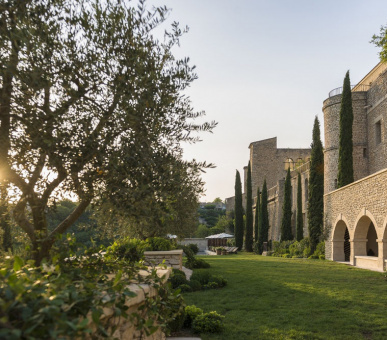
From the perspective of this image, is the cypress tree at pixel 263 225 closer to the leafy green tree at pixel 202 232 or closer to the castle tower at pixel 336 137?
the castle tower at pixel 336 137

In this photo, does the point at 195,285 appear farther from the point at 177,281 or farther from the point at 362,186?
the point at 362,186

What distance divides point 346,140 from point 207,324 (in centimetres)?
1989


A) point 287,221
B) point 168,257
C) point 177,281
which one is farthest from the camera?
point 287,221

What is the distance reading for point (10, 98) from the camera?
3.86 meters

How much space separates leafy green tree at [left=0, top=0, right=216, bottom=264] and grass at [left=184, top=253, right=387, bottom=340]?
12.5ft

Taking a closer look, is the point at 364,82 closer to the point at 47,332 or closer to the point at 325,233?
the point at 325,233

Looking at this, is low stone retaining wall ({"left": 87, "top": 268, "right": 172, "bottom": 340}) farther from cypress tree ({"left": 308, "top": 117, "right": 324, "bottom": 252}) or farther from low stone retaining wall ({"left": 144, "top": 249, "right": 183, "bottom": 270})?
cypress tree ({"left": 308, "top": 117, "right": 324, "bottom": 252})

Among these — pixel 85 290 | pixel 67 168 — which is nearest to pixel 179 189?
pixel 67 168

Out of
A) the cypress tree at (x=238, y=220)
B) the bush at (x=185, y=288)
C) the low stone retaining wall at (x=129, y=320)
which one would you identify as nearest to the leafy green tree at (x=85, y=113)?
the low stone retaining wall at (x=129, y=320)

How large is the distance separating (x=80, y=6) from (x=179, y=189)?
82.7 inches

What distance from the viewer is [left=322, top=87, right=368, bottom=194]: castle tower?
26.5 m

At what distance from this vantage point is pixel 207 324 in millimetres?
6945

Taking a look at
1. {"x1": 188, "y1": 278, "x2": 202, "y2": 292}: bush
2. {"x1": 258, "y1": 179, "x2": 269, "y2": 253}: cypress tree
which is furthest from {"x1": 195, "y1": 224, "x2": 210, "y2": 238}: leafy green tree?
{"x1": 188, "y1": 278, "x2": 202, "y2": 292}: bush

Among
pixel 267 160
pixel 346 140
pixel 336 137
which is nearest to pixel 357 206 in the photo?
pixel 346 140
